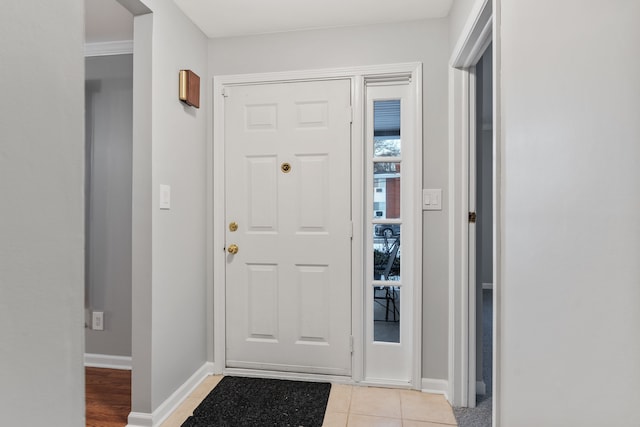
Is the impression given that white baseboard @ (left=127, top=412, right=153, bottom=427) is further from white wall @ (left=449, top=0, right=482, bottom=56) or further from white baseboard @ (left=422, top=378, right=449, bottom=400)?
white wall @ (left=449, top=0, right=482, bottom=56)

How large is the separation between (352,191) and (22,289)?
1.86m

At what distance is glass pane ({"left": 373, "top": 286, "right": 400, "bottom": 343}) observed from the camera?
224 cm

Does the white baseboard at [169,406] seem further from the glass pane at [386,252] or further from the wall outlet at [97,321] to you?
the glass pane at [386,252]

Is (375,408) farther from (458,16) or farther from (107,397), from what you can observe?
(458,16)

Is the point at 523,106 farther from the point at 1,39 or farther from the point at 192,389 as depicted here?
the point at 192,389

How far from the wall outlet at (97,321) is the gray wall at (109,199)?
26 mm

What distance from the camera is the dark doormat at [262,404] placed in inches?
71.1

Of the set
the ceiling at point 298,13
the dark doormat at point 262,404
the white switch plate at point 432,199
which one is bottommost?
the dark doormat at point 262,404

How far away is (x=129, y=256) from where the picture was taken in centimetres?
247

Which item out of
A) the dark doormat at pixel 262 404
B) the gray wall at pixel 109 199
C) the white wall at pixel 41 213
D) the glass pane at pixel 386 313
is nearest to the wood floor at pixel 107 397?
the gray wall at pixel 109 199

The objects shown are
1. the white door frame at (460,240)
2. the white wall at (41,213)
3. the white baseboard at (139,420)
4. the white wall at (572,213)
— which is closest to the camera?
the white wall at (41,213)

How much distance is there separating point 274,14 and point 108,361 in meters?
2.67

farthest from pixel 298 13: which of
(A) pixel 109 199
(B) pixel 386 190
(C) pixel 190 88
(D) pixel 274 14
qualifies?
(A) pixel 109 199

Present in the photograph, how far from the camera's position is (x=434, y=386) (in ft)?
6.87
